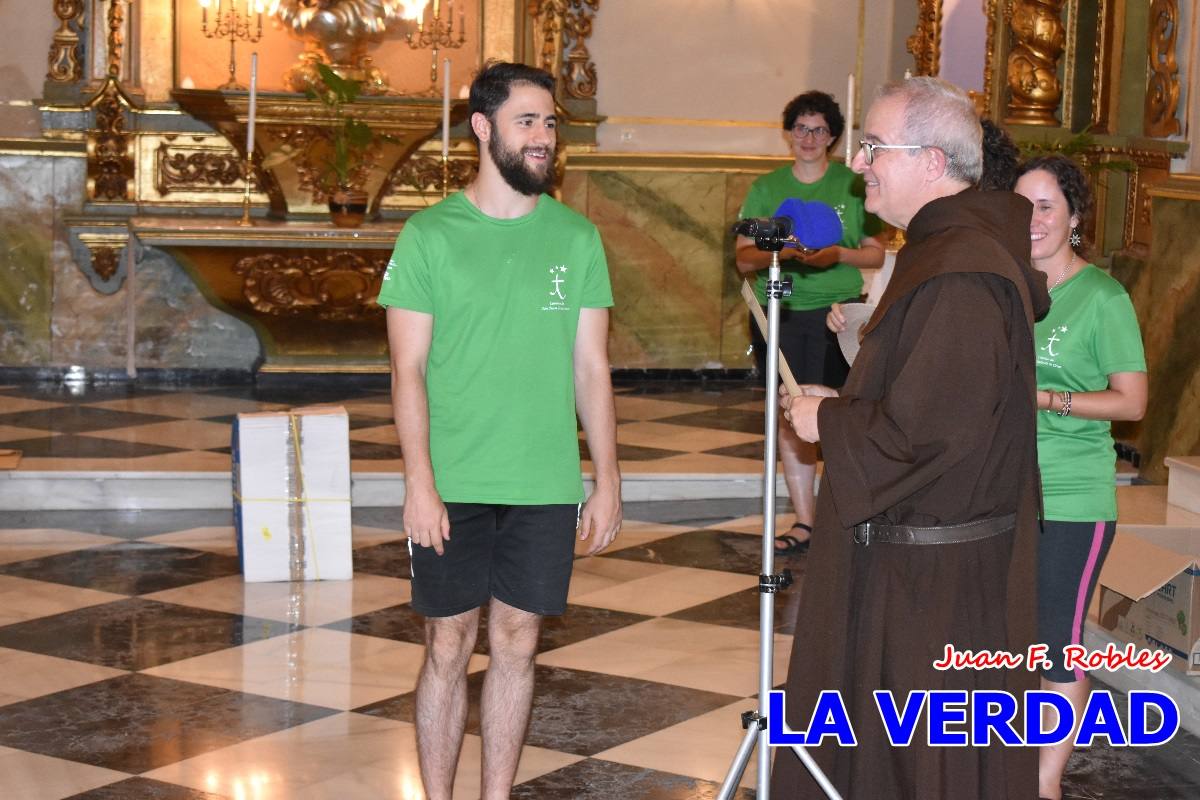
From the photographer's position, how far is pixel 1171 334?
742cm

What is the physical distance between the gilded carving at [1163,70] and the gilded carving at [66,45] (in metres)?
5.71

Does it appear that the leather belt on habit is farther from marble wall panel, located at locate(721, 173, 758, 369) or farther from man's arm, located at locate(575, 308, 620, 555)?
marble wall panel, located at locate(721, 173, 758, 369)

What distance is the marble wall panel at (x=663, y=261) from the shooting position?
10.2 meters

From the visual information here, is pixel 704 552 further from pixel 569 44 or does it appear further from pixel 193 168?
pixel 193 168

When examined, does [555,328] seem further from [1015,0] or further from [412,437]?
[1015,0]

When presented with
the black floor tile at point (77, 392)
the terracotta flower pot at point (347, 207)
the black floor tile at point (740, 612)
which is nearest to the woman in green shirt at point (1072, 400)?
the black floor tile at point (740, 612)

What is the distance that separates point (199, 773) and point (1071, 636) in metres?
2.07

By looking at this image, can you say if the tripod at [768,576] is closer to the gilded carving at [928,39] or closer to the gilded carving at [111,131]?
the gilded carving at [928,39]

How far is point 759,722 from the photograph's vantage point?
3.15 metres

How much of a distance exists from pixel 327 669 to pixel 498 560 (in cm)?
157

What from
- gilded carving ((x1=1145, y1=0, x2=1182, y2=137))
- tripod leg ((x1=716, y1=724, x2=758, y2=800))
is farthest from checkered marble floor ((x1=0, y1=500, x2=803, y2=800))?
gilded carving ((x1=1145, y1=0, x2=1182, y2=137))

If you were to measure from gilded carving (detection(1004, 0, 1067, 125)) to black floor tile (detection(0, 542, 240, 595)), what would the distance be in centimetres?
453

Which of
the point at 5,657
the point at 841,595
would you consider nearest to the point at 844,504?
the point at 841,595

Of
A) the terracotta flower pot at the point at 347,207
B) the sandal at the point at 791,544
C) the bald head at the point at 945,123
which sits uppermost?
the bald head at the point at 945,123
